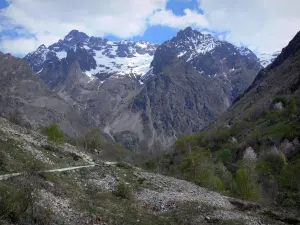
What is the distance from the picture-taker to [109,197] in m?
41.1

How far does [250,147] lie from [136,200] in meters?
111

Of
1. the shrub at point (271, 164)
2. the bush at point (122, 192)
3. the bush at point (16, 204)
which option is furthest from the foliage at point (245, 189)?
the bush at point (16, 204)

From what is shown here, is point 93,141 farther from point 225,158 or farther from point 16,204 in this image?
point 16,204

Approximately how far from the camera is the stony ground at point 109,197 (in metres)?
32.7

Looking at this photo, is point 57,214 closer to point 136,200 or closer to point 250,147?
point 136,200

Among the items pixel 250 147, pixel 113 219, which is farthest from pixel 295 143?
pixel 113 219

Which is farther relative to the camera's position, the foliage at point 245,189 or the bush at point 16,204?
the foliage at point 245,189

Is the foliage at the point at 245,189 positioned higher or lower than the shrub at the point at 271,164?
lower

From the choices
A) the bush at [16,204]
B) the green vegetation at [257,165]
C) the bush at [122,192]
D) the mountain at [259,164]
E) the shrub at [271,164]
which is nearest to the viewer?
the bush at [16,204]

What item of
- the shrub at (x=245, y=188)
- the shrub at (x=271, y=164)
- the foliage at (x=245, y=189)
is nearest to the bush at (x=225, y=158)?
the shrub at (x=271, y=164)

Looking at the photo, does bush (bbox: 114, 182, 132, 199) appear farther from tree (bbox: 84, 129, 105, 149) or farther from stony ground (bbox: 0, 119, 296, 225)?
tree (bbox: 84, 129, 105, 149)

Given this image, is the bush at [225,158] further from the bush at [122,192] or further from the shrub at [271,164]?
the bush at [122,192]

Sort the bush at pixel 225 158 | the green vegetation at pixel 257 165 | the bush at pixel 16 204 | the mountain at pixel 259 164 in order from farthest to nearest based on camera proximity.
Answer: the bush at pixel 225 158, the green vegetation at pixel 257 165, the mountain at pixel 259 164, the bush at pixel 16 204

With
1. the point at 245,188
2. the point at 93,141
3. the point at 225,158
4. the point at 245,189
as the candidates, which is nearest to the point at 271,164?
the point at 225,158
